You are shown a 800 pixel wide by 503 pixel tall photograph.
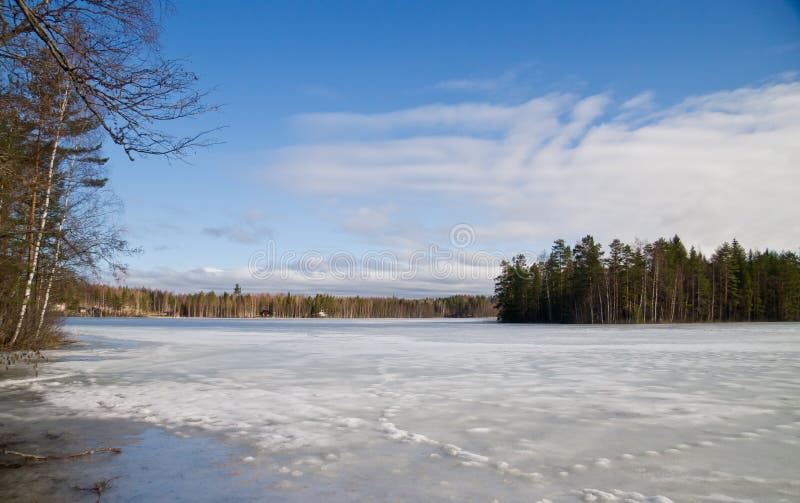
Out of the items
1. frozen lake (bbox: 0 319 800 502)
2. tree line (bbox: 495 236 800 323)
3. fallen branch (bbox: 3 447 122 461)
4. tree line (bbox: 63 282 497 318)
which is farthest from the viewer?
tree line (bbox: 63 282 497 318)

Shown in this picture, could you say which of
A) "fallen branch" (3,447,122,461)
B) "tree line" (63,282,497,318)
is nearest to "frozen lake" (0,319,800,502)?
"fallen branch" (3,447,122,461)

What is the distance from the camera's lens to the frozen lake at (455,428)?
3.89 m

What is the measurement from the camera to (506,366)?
12.0 meters

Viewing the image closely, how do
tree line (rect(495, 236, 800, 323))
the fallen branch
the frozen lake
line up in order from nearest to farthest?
the frozen lake
the fallen branch
tree line (rect(495, 236, 800, 323))

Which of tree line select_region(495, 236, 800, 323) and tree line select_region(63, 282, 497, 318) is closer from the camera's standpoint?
tree line select_region(495, 236, 800, 323)

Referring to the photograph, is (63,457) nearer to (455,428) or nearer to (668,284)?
(455,428)

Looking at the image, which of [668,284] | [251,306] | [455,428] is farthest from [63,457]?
[251,306]

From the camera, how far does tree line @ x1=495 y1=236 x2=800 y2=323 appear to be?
51656 millimetres

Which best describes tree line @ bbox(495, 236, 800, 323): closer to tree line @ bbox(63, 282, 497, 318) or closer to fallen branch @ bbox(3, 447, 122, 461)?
fallen branch @ bbox(3, 447, 122, 461)

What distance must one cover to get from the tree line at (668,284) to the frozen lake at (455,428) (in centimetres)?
4313

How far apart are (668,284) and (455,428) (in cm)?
5383

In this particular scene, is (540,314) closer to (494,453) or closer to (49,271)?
(49,271)

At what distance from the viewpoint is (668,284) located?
2041 inches

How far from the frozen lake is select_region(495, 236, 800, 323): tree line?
43.1 meters
